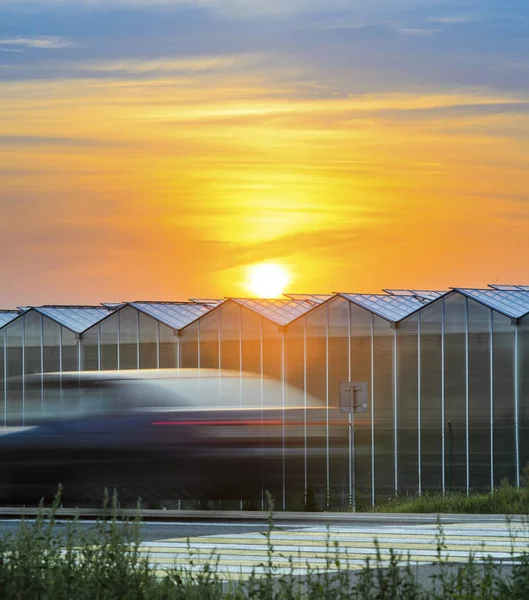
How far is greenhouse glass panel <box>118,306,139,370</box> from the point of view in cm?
3706

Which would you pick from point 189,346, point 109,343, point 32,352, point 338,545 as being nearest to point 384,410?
point 189,346

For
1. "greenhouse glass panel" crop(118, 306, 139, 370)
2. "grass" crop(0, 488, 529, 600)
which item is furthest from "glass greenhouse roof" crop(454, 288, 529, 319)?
"grass" crop(0, 488, 529, 600)

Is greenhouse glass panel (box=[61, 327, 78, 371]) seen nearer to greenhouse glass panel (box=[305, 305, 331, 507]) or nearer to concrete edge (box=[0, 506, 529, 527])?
greenhouse glass panel (box=[305, 305, 331, 507])

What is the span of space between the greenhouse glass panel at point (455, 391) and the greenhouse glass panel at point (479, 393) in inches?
7.6

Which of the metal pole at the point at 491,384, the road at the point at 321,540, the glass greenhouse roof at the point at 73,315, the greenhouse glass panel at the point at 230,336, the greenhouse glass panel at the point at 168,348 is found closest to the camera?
the road at the point at 321,540

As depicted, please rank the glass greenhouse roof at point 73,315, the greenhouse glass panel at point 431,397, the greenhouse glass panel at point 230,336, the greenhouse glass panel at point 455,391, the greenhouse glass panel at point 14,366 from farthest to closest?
the greenhouse glass panel at point 14,366 < the glass greenhouse roof at point 73,315 < the greenhouse glass panel at point 230,336 < the greenhouse glass panel at point 431,397 < the greenhouse glass panel at point 455,391

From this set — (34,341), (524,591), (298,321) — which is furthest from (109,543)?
(34,341)

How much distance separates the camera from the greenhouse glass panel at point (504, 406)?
3061 centimetres

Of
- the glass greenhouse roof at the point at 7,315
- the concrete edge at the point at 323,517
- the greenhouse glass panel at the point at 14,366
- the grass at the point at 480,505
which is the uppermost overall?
the glass greenhouse roof at the point at 7,315

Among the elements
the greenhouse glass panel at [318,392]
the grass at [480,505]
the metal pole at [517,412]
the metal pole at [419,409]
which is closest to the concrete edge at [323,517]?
the grass at [480,505]

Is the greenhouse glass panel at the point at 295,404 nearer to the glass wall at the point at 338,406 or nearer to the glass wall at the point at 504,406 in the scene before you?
the glass wall at the point at 338,406

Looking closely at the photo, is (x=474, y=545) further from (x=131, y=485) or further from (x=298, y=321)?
(x=298, y=321)

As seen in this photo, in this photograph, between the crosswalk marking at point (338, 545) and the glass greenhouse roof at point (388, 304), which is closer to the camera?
the crosswalk marking at point (338, 545)

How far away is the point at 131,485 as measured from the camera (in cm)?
2620
